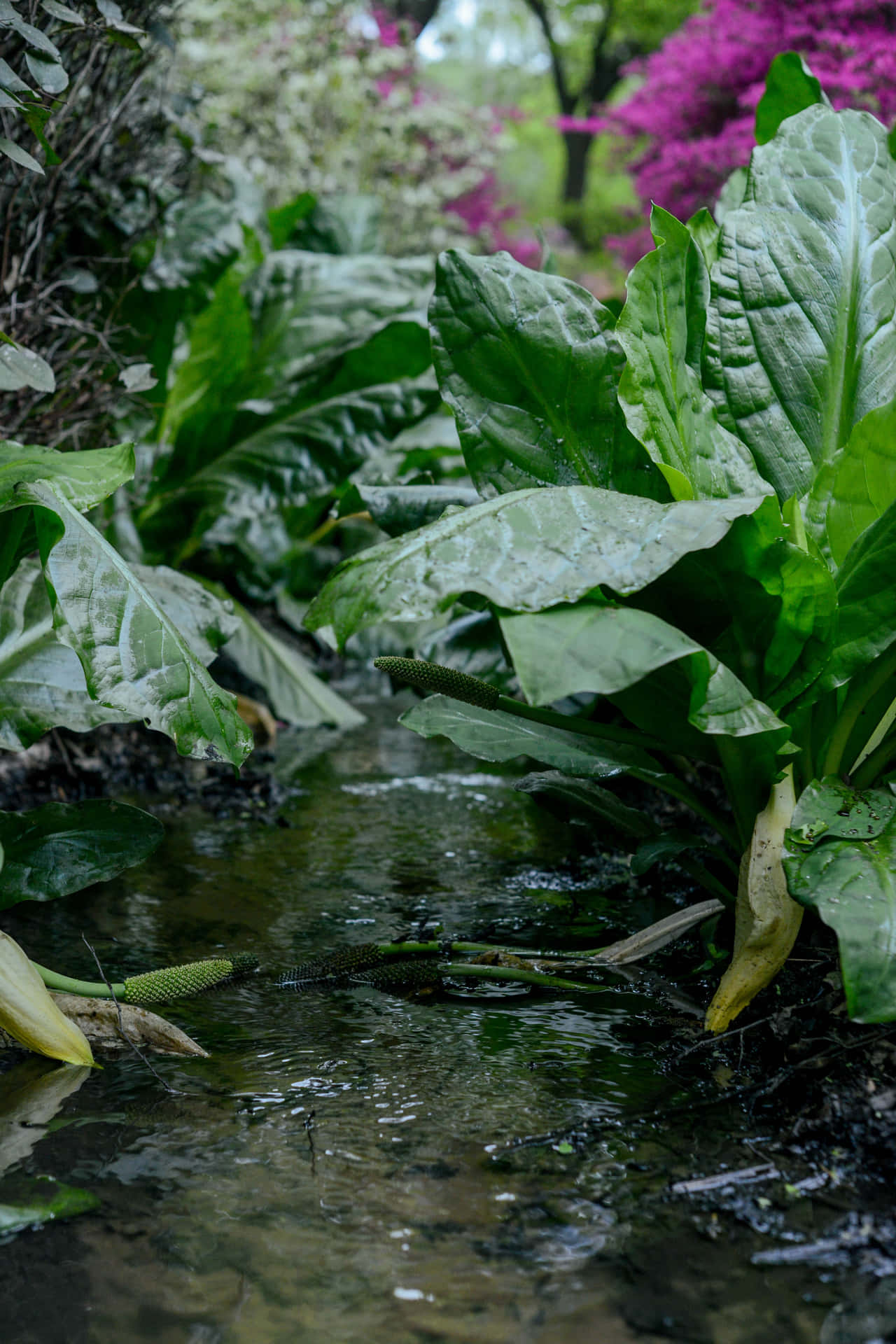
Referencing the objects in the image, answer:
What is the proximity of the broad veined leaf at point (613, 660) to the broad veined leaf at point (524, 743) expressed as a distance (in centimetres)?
34

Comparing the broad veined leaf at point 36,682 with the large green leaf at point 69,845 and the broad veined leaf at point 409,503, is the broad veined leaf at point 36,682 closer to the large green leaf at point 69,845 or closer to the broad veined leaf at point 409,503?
the large green leaf at point 69,845

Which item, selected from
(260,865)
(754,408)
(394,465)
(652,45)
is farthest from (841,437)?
(652,45)

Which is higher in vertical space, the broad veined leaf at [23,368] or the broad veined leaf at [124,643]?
the broad veined leaf at [23,368]

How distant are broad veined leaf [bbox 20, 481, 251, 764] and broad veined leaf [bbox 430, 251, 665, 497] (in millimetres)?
479

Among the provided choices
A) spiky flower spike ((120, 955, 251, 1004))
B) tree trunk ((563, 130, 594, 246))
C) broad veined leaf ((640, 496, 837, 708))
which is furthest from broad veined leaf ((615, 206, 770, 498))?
tree trunk ((563, 130, 594, 246))

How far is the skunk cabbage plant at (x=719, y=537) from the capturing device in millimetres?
1102

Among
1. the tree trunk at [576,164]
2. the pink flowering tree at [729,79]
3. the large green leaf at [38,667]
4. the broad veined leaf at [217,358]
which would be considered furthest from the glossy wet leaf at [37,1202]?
the tree trunk at [576,164]

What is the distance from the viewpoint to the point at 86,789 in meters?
2.52

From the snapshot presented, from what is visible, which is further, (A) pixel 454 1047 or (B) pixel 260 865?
(B) pixel 260 865

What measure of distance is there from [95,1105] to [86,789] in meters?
1.46

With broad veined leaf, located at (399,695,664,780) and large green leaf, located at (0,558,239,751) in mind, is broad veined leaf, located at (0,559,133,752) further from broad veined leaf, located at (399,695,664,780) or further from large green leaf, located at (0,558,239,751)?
broad veined leaf, located at (399,695,664,780)

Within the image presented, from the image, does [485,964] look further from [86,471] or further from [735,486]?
[86,471]

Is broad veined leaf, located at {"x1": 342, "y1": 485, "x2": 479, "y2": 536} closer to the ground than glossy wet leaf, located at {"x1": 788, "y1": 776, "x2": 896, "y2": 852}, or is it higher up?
higher up

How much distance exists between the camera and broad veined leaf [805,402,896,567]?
1.28 metres
